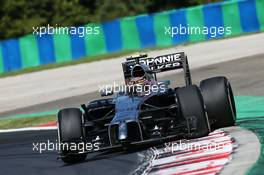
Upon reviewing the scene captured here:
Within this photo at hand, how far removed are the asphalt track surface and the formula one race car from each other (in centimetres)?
26

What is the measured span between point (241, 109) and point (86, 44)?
15859 mm

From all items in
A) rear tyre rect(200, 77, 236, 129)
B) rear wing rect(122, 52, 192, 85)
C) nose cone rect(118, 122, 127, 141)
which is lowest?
nose cone rect(118, 122, 127, 141)

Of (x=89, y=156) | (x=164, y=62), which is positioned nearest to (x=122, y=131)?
(x=89, y=156)

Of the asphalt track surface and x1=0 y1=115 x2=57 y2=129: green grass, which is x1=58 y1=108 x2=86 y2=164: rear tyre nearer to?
the asphalt track surface

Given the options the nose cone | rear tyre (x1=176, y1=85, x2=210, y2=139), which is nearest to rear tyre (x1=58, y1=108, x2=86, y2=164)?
the nose cone

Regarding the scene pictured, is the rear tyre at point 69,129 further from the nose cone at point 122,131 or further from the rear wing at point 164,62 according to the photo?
the rear wing at point 164,62

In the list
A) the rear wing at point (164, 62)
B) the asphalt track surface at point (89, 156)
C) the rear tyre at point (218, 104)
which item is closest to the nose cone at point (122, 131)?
the asphalt track surface at point (89, 156)

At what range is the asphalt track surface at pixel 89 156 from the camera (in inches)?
359

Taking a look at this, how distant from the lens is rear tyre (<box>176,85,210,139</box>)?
883cm

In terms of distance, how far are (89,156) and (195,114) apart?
2256 millimetres

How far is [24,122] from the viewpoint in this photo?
16469mm

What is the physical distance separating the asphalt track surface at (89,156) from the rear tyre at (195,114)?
873 mm

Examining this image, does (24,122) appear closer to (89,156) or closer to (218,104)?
(89,156)

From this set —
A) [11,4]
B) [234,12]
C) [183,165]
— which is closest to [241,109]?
[183,165]
